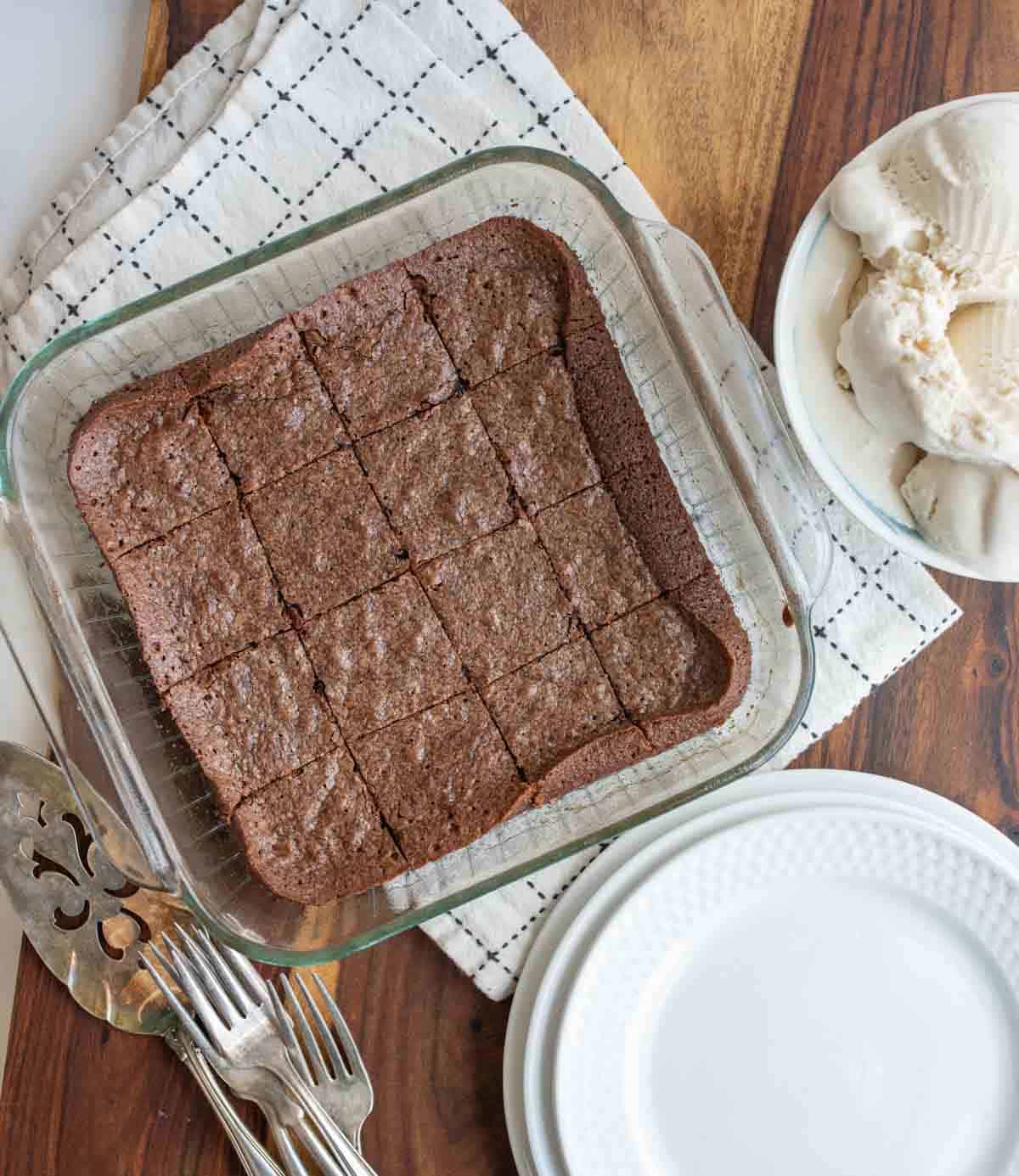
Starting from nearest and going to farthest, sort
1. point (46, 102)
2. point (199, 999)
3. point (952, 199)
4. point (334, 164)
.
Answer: point (952, 199) → point (199, 999) → point (334, 164) → point (46, 102)

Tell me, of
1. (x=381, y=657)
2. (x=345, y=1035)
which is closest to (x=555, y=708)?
(x=381, y=657)

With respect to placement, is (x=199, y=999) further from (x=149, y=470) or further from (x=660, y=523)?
(x=660, y=523)

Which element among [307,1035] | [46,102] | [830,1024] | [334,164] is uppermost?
[46,102]

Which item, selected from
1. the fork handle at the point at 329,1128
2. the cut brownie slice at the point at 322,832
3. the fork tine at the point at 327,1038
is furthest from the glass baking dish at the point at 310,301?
the fork handle at the point at 329,1128

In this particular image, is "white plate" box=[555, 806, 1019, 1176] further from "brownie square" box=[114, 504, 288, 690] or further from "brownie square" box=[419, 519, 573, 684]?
"brownie square" box=[114, 504, 288, 690]

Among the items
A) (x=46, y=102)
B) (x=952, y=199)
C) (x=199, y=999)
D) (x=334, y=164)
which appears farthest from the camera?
(x=46, y=102)

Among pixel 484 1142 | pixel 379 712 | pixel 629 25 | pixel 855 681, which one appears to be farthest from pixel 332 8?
pixel 484 1142

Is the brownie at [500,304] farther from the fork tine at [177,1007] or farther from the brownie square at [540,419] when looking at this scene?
the fork tine at [177,1007]
